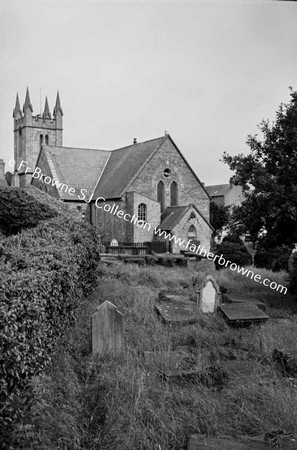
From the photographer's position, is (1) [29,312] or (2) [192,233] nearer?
(1) [29,312]

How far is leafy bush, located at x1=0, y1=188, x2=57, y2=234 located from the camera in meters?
15.4

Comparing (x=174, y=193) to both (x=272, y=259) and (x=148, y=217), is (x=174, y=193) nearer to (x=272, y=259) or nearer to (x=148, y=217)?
(x=148, y=217)

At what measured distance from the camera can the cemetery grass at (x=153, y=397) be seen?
5047 millimetres

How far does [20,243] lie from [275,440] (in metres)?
6.25

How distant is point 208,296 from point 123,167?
97.5 ft

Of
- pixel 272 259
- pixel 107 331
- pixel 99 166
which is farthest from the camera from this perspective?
pixel 99 166

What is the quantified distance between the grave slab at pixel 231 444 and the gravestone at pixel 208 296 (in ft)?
22.3

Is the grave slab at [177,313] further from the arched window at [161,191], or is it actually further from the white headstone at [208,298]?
the arched window at [161,191]

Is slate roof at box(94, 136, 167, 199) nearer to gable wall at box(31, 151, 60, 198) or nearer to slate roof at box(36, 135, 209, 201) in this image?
slate roof at box(36, 135, 209, 201)

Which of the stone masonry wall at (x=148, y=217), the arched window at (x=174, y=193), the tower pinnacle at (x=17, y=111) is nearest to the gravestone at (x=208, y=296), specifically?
the stone masonry wall at (x=148, y=217)

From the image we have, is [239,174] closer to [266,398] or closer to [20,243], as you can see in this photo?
[20,243]

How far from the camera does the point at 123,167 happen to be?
40688 mm

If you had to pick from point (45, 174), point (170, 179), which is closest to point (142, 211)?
point (170, 179)

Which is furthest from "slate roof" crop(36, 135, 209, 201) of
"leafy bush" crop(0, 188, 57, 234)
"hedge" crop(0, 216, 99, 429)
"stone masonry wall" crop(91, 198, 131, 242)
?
"hedge" crop(0, 216, 99, 429)
